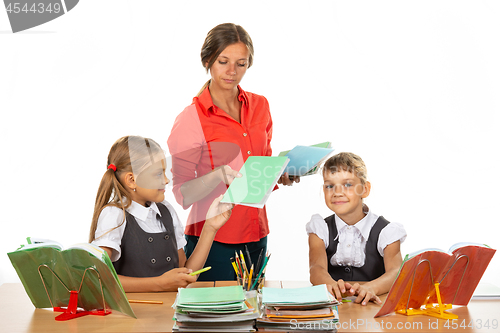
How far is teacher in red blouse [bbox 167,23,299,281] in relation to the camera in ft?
6.47

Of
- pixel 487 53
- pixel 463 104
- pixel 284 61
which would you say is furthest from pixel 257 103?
pixel 487 53

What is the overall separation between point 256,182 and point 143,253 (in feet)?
1.79

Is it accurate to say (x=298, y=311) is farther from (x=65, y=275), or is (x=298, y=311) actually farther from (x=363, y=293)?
(x=65, y=275)

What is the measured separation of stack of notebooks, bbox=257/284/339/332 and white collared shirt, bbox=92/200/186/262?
620 millimetres

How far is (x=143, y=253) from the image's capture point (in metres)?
1.77

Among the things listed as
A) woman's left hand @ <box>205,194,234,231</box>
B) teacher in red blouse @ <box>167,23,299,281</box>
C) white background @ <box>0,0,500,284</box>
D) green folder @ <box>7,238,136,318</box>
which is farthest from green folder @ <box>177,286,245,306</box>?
white background @ <box>0,0,500,284</box>

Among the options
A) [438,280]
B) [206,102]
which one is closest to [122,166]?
[206,102]

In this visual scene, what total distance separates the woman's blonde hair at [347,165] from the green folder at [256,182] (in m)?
0.39

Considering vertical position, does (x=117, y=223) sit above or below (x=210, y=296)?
above

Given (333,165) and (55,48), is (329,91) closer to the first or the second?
(333,165)

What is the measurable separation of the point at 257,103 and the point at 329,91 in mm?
1096

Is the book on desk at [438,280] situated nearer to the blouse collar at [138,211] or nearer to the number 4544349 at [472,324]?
the number 4544349 at [472,324]

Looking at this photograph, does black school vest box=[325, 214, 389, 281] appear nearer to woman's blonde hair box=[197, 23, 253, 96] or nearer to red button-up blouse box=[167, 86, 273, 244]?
red button-up blouse box=[167, 86, 273, 244]

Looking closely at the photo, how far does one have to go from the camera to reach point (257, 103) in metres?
2.20
